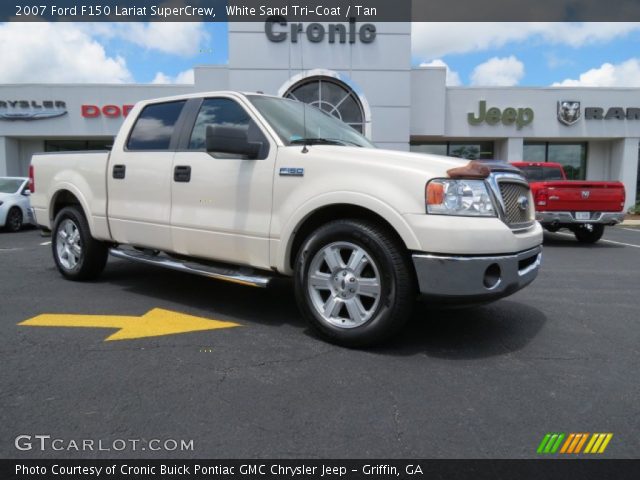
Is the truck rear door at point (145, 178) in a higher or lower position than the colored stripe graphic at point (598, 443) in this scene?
higher

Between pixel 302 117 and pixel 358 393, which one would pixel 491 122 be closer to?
pixel 302 117

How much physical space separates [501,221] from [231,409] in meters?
2.10

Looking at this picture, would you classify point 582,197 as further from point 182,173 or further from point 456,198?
point 182,173

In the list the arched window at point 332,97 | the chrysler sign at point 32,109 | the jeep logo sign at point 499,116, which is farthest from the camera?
the chrysler sign at point 32,109

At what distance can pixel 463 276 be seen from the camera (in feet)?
10.6

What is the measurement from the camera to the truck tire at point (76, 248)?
5574 mm

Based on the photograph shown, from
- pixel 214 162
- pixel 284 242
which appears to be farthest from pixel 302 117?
pixel 284 242

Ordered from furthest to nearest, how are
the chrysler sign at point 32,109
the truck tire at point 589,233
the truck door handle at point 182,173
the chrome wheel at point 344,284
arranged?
1. the chrysler sign at point 32,109
2. the truck tire at point 589,233
3. the truck door handle at point 182,173
4. the chrome wheel at point 344,284

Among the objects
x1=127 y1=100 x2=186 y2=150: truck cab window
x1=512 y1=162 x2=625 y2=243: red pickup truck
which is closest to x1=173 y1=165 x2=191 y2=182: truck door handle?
x1=127 y1=100 x2=186 y2=150: truck cab window

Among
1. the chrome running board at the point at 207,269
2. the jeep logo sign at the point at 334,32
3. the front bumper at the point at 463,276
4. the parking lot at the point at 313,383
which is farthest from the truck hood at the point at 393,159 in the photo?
the jeep logo sign at the point at 334,32

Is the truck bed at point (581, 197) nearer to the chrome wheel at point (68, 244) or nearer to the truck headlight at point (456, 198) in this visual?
the truck headlight at point (456, 198)

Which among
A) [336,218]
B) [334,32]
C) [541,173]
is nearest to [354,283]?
[336,218]

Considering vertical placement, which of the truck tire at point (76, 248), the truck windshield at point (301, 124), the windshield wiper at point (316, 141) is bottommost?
the truck tire at point (76, 248)

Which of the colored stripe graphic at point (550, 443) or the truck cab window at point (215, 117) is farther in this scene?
the truck cab window at point (215, 117)
